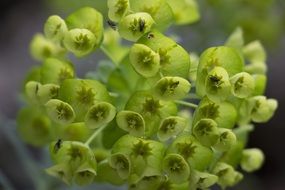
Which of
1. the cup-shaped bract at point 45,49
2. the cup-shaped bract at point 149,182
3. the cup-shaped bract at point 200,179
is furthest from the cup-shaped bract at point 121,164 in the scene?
the cup-shaped bract at point 45,49

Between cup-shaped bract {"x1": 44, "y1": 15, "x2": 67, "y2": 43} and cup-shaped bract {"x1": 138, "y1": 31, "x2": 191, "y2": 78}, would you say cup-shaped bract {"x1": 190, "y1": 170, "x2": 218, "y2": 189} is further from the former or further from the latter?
cup-shaped bract {"x1": 44, "y1": 15, "x2": 67, "y2": 43}

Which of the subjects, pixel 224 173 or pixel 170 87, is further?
pixel 224 173

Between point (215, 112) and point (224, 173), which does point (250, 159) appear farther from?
point (215, 112)

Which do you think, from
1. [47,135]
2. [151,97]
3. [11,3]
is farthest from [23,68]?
[151,97]

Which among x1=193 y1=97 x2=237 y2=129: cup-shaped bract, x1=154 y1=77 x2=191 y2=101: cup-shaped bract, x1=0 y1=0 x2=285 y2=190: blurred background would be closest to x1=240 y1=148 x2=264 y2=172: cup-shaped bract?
x1=193 y1=97 x2=237 y2=129: cup-shaped bract

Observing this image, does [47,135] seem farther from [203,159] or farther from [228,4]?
[228,4]

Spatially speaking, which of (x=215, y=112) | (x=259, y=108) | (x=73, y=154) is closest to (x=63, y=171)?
(x=73, y=154)
